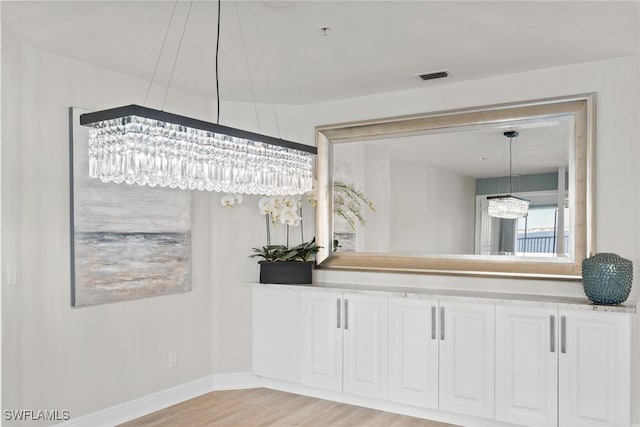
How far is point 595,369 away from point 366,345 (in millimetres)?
1532

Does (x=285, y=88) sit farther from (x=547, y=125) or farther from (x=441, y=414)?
(x=441, y=414)

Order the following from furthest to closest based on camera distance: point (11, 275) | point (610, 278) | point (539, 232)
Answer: point (539, 232)
point (610, 278)
point (11, 275)

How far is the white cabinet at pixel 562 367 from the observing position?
3.19 metres

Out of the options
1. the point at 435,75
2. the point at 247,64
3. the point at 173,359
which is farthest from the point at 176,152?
the point at 173,359

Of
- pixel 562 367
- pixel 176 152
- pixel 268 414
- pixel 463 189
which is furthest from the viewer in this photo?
pixel 463 189

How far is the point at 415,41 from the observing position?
3.18 m

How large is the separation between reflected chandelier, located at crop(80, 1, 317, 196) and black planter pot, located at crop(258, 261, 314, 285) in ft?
5.71

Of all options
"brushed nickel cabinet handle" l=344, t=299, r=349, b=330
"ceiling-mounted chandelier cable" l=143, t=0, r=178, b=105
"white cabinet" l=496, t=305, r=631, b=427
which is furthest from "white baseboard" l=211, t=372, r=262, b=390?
"ceiling-mounted chandelier cable" l=143, t=0, r=178, b=105

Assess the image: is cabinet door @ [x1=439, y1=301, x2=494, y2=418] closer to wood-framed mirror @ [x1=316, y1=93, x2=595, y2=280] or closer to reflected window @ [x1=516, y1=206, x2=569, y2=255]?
wood-framed mirror @ [x1=316, y1=93, x2=595, y2=280]

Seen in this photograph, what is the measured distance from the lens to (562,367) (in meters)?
3.35

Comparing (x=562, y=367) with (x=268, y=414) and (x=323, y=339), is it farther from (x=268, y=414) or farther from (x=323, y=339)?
(x=268, y=414)

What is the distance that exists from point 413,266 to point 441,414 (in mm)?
1089

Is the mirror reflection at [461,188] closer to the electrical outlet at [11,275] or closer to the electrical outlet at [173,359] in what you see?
the electrical outlet at [173,359]

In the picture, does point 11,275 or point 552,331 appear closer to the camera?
point 11,275
